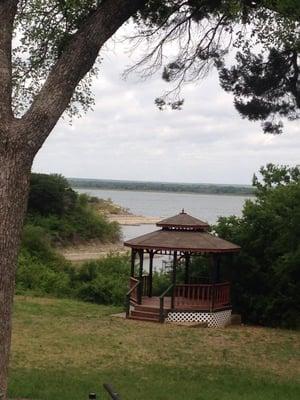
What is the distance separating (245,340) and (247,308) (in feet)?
15.6

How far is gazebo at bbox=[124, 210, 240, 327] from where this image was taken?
1947cm

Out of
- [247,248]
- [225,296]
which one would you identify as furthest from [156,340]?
[247,248]

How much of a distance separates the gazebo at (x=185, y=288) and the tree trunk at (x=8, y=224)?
12.5 meters

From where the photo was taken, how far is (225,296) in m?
20.6

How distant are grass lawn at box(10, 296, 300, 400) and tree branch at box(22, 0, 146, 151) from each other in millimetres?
4323

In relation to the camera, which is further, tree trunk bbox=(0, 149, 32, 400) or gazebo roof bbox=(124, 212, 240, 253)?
gazebo roof bbox=(124, 212, 240, 253)

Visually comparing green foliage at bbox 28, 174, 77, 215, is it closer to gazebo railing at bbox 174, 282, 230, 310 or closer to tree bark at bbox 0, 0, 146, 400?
gazebo railing at bbox 174, 282, 230, 310

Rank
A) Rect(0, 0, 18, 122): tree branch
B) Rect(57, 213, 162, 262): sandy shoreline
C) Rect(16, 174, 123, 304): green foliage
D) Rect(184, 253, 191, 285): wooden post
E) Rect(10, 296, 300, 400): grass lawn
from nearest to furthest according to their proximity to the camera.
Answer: Rect(0, 0, 18, 122): tree branch, Rect(10, 296, 300, 400): grass lawn, Rect(184, 253, 191, 285): wooden post, Rect(16, 174, 123, 304): green foliage, Rect(57, 213, 162, 262): sandy shoreline

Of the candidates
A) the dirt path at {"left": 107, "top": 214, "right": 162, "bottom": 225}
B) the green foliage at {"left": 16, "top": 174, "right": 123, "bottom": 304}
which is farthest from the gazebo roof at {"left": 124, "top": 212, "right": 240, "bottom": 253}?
the dirt path at {"left": 107, "top": 214, "right": 162, "bottom": 225}

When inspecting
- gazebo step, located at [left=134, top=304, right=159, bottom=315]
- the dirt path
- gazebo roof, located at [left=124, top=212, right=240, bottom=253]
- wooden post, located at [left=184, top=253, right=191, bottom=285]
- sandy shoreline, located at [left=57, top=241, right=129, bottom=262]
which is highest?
gazebo roof, located at [left=124, top=212, right=240, bottom=253]

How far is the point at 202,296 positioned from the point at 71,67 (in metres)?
14.0

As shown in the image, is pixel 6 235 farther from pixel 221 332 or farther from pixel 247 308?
pixel 247 308

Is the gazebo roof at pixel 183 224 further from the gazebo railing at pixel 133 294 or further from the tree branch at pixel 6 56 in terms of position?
the tree branch at pixel 6 56

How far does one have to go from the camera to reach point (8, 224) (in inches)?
261
